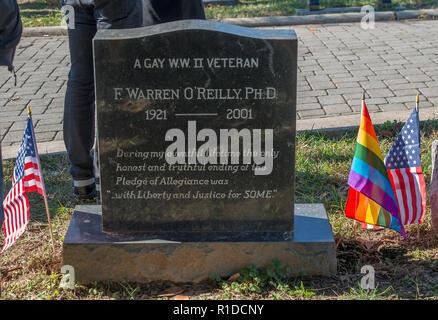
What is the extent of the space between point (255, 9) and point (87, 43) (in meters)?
6.78

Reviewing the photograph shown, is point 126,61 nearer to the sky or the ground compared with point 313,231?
nearer to the sky

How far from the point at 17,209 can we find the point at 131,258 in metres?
0.72

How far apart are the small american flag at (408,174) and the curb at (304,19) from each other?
6116 mm

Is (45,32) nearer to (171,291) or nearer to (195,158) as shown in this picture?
(195,158)

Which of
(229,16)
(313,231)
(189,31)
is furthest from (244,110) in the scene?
(229,16)

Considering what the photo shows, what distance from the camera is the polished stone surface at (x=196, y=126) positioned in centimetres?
334

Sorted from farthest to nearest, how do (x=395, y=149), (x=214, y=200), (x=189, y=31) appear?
(x=395, y=149)
(x=214, y=200)
(x=189, y=31)

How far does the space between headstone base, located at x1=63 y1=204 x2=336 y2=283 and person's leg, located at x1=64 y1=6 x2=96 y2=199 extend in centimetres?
95

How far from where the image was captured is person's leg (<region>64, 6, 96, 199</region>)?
4.12 m

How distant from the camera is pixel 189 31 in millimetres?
3324

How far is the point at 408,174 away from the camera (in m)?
3.84

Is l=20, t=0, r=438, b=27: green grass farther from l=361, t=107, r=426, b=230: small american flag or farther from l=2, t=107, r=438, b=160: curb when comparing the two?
l=361, t=107, r=426, b=230: small american flag

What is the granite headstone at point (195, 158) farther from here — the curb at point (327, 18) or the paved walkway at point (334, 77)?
the curb at point (327, 18)

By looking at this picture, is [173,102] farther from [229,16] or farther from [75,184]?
[229,16]
